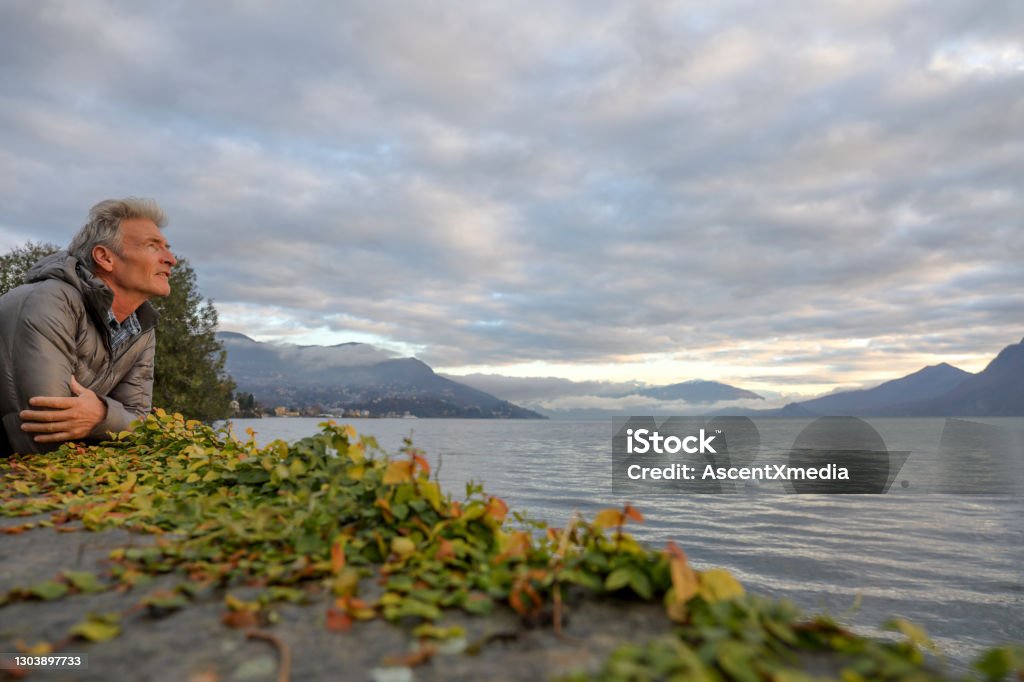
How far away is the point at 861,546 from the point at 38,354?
17.1 metres

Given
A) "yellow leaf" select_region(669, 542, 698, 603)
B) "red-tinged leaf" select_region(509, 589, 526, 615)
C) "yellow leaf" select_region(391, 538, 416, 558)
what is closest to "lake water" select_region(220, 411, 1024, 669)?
"yellow leaf" select_region(391, 538, 416, 558)

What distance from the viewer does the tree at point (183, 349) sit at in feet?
120

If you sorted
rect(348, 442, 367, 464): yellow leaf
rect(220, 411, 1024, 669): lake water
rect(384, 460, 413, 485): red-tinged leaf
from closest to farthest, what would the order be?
rect(384, 460, 413, 485): red-tinged leaf
rect(348, 442, 367, 464): yellow leaf
rect(220, 411, 1024, 669): lake water

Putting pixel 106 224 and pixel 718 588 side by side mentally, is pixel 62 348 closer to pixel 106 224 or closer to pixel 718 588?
pixel 106 224

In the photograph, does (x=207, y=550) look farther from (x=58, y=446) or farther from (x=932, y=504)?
(x=932, y=504)

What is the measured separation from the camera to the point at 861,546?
15.6m

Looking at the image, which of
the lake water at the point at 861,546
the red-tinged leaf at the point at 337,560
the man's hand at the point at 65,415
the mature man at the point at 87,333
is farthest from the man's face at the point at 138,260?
the red-tinged leaf at the point at 337,560

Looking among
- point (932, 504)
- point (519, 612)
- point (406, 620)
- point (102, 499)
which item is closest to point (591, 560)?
point (519, 612)

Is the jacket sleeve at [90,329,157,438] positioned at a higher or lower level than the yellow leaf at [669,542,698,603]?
higher

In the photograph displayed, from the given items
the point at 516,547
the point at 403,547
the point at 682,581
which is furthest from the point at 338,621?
the point at 682,581

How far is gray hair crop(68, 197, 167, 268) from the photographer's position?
582cm

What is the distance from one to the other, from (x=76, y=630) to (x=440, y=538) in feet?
4.10

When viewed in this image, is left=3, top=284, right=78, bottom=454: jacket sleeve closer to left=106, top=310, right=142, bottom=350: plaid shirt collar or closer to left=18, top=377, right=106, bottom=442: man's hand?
left=18, top=377, right=106, bottom=442: man's hand

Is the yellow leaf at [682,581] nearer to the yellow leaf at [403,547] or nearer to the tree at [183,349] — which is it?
the yellow leaf at [403,547]
